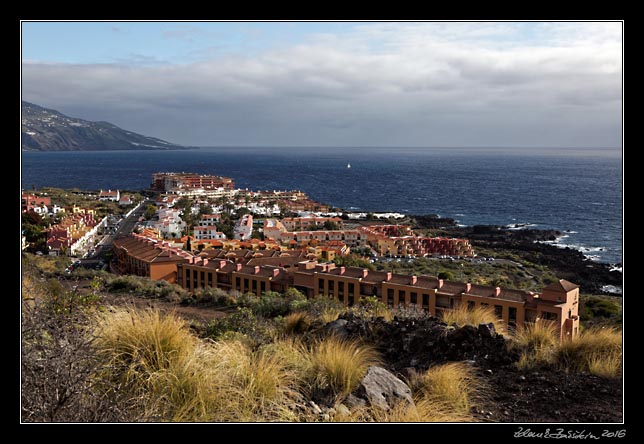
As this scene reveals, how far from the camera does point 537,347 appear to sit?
522cm

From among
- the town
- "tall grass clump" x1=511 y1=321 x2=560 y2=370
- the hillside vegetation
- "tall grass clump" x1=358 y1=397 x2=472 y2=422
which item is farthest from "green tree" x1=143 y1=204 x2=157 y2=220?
"tall grass clump" x1=358 y1=397 x2=472 y2=422

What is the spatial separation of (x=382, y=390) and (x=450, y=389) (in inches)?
20.4

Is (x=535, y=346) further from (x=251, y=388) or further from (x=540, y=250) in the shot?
(x=540, y=250)

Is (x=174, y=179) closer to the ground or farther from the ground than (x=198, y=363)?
farther from the ground

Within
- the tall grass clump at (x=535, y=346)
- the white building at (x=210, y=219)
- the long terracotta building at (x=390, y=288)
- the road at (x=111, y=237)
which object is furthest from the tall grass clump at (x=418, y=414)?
the white building at (x=210, y=219)

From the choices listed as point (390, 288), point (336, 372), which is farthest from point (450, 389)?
point (390, 288)

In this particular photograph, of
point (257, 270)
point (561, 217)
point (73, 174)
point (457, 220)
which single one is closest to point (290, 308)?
point (257, 270)

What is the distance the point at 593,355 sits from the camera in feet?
15.4

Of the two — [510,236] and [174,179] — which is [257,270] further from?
[174,179]

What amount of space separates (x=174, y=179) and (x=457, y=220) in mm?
46876

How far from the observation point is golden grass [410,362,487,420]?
3723 mm

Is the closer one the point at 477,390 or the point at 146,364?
the point at 146,364
